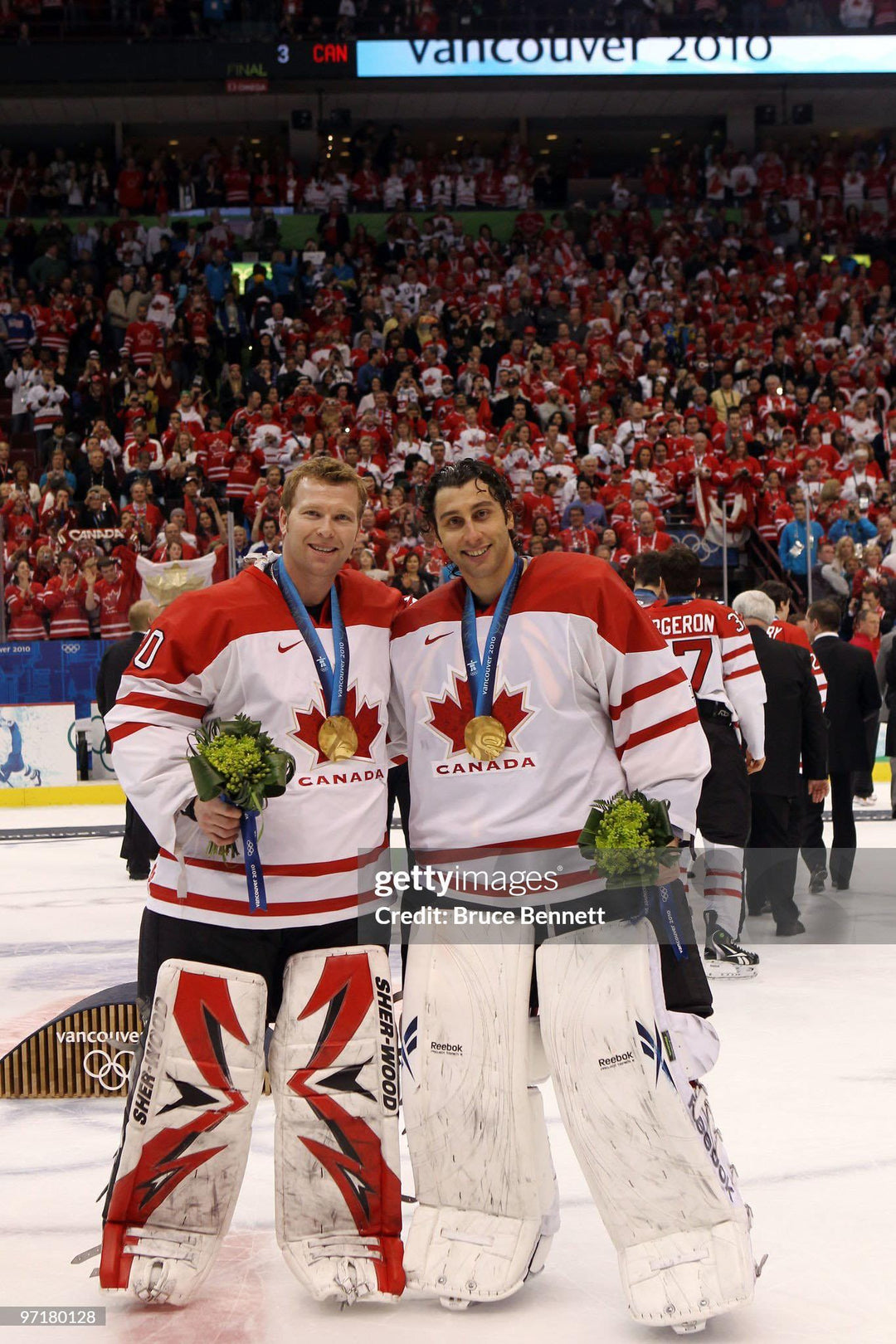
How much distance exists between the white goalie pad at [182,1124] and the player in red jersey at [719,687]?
2881 millimetres

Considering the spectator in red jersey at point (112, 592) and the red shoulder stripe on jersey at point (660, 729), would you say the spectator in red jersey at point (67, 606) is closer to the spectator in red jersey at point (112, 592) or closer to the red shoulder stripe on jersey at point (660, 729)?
Result: the spectator in red jersey at point (112, 592)

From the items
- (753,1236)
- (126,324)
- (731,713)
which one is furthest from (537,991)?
(126,324)

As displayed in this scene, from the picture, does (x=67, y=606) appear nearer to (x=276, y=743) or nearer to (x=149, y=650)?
(x=149, y=650)

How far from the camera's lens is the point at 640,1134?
267cm

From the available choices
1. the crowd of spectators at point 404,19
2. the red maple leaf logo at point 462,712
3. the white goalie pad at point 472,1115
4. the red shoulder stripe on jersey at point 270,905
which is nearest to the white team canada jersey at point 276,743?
the red shoulder stripe on jersey at point 270,905

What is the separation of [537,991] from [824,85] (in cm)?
2107

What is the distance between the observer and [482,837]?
9.16ft

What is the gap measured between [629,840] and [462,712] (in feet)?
1.41

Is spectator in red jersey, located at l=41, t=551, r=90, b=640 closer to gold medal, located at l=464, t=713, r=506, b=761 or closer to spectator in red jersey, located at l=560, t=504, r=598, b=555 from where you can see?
spectator in red jersey, located at l=560, t=504, r=598, b=555

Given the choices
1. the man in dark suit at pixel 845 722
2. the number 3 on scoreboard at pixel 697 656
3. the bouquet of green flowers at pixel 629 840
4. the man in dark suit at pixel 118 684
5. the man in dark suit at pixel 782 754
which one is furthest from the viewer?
the man in dark suit at pixel 845 722

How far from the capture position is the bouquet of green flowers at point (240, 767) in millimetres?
2635

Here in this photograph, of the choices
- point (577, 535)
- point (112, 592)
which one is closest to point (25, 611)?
point (112, 592)

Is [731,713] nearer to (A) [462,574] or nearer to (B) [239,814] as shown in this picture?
(A) [462,574]

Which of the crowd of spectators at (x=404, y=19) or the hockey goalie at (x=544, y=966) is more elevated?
the crowd of spectators at (x=404, y=19)
